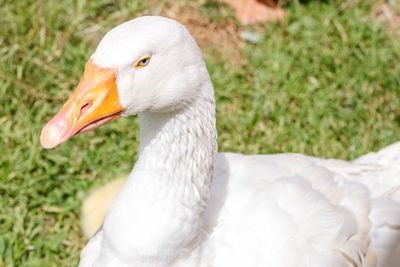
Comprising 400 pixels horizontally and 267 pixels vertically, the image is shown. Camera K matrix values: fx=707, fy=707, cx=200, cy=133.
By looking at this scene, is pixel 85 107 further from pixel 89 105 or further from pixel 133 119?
pixel 133 119

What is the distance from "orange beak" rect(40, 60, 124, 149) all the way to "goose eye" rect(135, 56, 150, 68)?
0.08 metres

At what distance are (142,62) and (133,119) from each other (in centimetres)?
178

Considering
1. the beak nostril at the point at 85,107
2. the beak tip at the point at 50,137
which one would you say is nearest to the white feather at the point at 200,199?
the beak nostril at the point at 85,107

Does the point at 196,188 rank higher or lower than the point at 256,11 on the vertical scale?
higher

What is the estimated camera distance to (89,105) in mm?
2205

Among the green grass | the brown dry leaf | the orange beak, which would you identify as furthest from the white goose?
the brown dry leaf

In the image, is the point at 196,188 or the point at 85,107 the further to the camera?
the point at 196,188

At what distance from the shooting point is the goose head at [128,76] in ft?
7.11

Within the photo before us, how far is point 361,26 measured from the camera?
14.9ft

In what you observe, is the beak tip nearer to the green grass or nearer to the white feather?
the white feather

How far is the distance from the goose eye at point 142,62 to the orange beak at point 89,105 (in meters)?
0.08

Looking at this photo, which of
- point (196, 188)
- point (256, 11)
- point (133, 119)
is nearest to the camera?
point (196, 188)

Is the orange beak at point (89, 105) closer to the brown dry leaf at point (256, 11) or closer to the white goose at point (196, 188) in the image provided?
the white goose at point (196, 188)

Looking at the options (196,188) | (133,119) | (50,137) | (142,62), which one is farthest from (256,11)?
(50,137)
